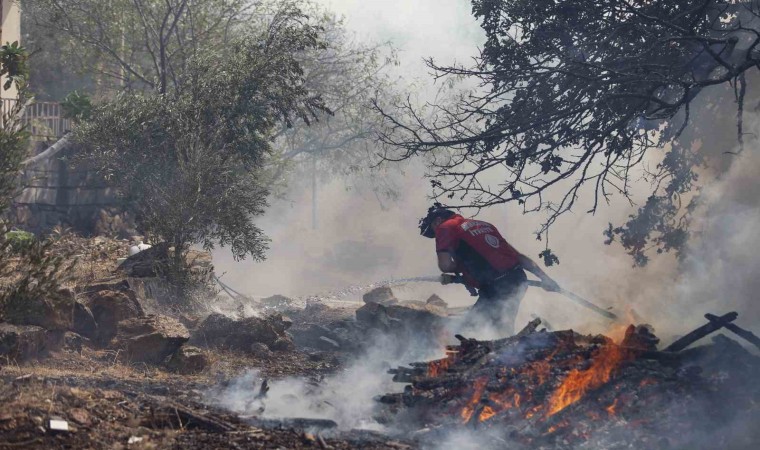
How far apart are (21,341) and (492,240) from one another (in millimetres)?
5082

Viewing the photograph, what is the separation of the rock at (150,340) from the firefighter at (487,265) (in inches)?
122

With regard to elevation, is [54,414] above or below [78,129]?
below

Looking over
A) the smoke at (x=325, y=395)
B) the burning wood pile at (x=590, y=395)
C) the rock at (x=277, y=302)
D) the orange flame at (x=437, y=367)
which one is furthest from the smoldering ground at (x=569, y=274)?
the rock at (x=277, y=302)

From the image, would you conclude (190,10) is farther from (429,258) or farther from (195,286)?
(429,258)

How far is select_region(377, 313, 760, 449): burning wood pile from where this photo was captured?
5492 millimetres

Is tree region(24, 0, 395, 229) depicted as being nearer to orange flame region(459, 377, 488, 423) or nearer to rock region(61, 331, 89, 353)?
rock region(61, 331, 89, 353)

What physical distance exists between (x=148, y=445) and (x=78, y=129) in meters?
9.67

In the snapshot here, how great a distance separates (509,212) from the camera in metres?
28.5

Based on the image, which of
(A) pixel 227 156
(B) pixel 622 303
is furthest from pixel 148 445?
(B) pixel 622 303

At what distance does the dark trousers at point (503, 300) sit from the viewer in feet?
29.8

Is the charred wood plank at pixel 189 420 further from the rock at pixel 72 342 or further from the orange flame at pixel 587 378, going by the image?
the rock at pixel 72 342

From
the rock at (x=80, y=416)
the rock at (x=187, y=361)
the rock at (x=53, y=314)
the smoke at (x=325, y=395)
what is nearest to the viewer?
the rock at (x=80, y=416)

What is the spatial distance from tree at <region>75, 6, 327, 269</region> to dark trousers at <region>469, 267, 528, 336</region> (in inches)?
175

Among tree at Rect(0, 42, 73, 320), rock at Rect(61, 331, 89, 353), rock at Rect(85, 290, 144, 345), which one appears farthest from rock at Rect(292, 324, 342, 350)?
tree at Rect(0, 42, 73, 320)
